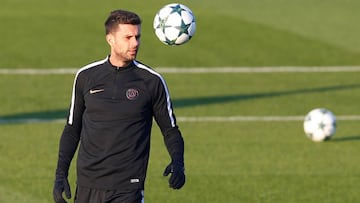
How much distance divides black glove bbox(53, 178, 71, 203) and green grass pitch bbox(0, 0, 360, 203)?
4661 millimetres

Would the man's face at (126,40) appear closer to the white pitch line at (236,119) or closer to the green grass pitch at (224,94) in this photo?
the green grass pitch at (224,94)

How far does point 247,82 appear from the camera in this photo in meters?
26.1

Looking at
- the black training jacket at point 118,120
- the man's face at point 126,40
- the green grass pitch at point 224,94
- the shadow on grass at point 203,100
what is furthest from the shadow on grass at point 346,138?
the man's face at point 126,40

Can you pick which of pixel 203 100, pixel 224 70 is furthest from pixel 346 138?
pixel 224 70

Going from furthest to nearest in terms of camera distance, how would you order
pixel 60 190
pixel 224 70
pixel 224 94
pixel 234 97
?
1. pixel 224 70
2. pixel 224 94
3. pixel 234 97
4. pixel 60 190

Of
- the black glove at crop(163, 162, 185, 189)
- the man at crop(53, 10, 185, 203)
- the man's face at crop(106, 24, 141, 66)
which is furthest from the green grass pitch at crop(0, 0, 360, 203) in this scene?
the man's face at crop(106, 24, 141, 66)

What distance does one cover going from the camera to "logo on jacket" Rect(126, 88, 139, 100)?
9.82 meters

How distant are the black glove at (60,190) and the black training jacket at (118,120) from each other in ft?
0.24

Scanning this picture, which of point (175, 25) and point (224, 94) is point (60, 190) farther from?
point (224, 94)

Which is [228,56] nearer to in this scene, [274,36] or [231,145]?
[274,36]

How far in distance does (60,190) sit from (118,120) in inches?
29.9

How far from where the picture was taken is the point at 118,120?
9812 mm

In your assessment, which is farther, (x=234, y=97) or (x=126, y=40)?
(x=234, y=97)

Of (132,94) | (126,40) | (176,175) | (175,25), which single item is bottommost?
(176,175)
